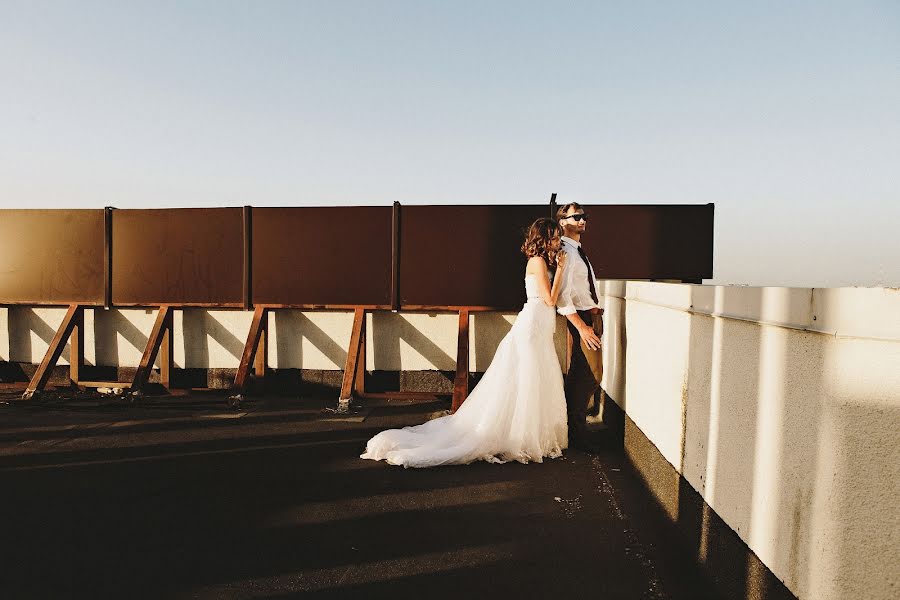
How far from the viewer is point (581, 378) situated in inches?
230

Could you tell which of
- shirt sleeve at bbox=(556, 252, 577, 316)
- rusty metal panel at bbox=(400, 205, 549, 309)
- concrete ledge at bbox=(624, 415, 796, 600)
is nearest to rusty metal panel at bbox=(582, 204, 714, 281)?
rusty metal panel at bbox=(400, 205, 549, 309)

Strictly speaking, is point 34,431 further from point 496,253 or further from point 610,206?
point 610,206

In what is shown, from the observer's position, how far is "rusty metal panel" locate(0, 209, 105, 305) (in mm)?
9000

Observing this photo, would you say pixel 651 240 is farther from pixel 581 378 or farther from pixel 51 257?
pixel 51 257

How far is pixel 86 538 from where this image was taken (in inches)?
148

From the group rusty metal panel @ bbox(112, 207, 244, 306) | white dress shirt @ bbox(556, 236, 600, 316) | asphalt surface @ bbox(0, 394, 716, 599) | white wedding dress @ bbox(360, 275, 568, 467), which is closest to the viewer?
asphalt surface @ bbox(0, 394, 716, 599)

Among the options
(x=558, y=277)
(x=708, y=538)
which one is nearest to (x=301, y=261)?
(x=558, y=277)

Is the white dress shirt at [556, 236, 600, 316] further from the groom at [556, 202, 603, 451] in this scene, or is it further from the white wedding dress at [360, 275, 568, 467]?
the white wedding dress at [360, 275, 568, 467]

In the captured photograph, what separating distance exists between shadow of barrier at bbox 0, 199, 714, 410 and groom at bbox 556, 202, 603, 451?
6.47 ft

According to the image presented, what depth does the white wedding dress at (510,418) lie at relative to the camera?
536 cm

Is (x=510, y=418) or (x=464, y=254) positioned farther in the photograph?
(x=464, y=254)

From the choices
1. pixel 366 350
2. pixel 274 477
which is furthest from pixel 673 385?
pixel 366 350

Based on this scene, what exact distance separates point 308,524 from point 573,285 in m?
3.19

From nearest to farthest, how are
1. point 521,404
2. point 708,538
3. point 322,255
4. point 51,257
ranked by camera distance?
point 708,538
point 521,404
point 322,255
point 51,257
